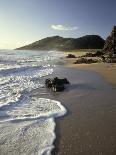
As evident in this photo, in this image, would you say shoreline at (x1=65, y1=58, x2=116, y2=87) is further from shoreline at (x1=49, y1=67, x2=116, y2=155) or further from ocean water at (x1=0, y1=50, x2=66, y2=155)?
ocean water at (x1=0, y1=50, x2=66, y2=155)

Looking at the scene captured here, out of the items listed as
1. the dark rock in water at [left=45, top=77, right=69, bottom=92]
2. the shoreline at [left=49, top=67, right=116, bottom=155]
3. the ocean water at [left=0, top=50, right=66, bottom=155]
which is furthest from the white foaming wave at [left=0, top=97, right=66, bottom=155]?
the dark rock in water at [left=45, top=77, right=69, bottom=92]

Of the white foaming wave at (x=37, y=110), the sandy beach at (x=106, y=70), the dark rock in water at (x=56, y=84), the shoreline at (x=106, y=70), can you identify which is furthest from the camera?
the sandy beach at (x=106, y=70)

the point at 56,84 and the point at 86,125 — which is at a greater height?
the point at 56,84

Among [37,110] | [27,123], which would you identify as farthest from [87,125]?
[37,110]

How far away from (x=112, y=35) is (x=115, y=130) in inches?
1386

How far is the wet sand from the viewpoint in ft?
16.1

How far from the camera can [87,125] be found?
20.1 ft

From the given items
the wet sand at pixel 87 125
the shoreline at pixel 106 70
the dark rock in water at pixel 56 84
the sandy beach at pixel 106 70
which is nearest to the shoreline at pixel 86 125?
the wet sand at pixel 87 125

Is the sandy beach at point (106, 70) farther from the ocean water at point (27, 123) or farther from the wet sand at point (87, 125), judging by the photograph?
the ocean water at point (27, 123)

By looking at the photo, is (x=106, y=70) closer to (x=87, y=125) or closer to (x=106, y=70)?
(x=106, y=70)

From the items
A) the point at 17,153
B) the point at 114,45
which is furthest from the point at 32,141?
the point at 114,45

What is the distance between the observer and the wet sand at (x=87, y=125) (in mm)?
4914

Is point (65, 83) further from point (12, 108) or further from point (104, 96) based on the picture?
point (12, 108)

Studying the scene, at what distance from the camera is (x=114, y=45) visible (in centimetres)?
3853
